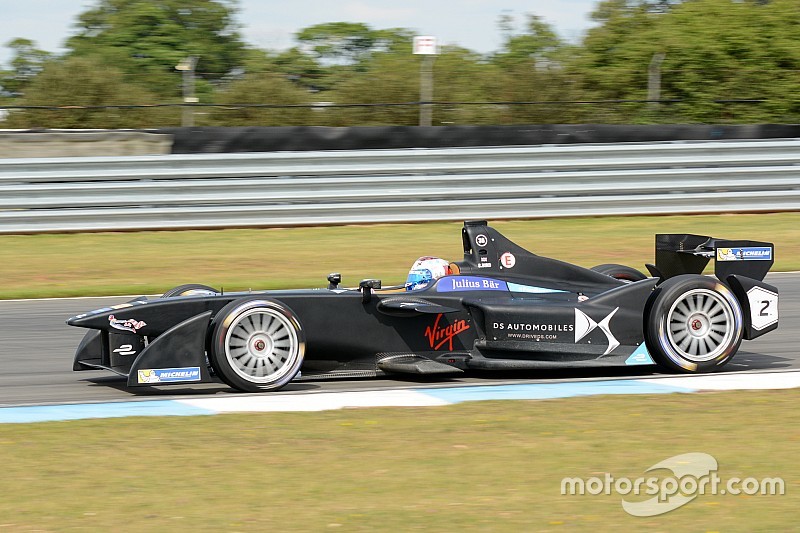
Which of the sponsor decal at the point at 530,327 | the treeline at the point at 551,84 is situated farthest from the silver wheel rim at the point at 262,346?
the treeline at the point at 551,84

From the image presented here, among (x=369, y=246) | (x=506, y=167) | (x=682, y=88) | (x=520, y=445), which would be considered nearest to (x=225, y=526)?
(x=520, y=445)

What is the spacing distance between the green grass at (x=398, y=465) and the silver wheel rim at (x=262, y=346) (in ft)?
2.03

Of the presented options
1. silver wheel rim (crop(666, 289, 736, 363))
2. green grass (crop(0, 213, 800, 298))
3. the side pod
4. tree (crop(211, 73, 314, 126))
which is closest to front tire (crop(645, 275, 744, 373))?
silver wheel rim (crop(666, 289, 736, 363))

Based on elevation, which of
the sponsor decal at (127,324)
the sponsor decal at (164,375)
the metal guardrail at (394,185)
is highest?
the metal guardrail at (394,185)

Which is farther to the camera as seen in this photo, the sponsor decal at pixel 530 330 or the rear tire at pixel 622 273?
the rear tire at pixel 622 273

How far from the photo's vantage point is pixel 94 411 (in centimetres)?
672

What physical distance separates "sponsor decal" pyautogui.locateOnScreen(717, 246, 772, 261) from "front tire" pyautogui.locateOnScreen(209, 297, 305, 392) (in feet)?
10.2

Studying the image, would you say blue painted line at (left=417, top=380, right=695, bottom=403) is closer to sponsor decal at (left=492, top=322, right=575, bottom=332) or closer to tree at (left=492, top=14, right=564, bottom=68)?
sponsor decal at (left=492, top=322, right=575, bottom=332)

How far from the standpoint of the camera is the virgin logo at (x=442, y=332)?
753cm

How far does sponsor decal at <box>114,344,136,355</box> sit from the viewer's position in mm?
7191

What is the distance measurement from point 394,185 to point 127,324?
10.1m

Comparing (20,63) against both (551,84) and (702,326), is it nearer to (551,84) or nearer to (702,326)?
(551,84)

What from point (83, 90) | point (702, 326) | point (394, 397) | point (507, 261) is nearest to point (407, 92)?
point (83, 90)

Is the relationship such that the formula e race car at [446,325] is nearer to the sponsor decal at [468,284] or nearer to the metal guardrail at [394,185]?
the sponsor decal at [468,284]
